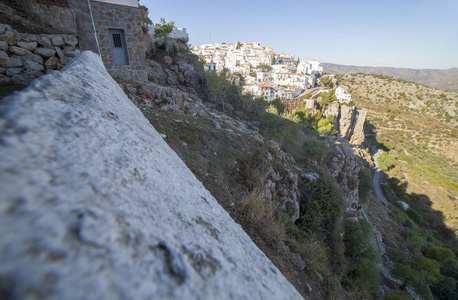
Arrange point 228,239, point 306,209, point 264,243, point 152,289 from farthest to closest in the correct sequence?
point 306,209 → point 264,243 → point 228,239 → point 152,289

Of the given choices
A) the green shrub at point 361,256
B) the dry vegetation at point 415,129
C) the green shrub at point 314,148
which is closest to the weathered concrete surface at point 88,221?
the green shrub at point 361,256

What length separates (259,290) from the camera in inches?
33.9

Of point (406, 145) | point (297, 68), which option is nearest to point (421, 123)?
point (406, 145)

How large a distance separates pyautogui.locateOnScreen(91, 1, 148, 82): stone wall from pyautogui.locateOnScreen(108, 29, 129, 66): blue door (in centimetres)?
12

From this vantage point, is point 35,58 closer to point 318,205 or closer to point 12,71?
point 12,71

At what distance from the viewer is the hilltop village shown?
140ft

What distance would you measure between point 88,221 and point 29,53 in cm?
482

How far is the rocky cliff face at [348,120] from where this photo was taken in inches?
1545

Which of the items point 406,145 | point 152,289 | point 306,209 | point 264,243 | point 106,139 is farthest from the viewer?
point 406,145

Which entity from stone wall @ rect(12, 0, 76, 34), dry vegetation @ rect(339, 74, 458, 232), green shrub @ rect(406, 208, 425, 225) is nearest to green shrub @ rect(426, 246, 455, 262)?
green shrub @ rect(406, 208, 425, 225)

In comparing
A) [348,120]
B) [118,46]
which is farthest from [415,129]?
[118,46]

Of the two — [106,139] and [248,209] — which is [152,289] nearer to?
[106,139]

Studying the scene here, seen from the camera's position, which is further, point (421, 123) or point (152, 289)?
point (421, 123)

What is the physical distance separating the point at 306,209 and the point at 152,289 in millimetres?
8603
